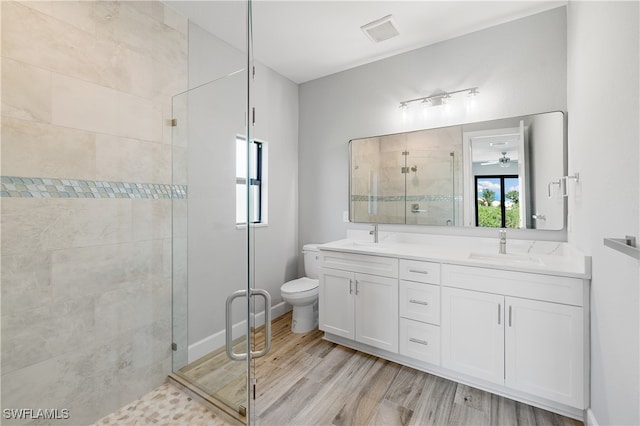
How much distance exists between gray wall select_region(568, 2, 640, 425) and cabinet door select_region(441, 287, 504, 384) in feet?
1.37

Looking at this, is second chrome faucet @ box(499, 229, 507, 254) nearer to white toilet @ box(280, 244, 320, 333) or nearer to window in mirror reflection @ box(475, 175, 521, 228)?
window in mirror reflection @ box(475, 175, 521, 228)

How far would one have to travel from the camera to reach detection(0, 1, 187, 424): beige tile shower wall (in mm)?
1260

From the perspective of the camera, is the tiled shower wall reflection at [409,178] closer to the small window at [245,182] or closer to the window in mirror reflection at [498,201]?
the window in mirror reflection at [498,201]

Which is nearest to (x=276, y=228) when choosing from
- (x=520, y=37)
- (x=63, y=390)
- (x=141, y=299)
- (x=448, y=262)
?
(x=141, y=299)

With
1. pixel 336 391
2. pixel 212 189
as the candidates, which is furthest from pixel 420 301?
pixel 212 189

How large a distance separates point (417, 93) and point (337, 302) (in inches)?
77.2

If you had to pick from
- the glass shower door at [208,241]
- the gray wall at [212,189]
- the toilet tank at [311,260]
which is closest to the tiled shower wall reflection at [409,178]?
the toilet tank at [311,260]

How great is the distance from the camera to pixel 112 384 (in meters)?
1.55

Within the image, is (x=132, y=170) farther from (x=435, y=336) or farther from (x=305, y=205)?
(x=435, y=336)

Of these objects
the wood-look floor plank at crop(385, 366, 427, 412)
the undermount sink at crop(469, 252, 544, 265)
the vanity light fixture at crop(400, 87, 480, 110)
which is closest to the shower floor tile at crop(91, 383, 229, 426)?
the wood-look floor plank at crop(385, 366, 427, 412)

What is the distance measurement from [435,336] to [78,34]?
2.67 metres

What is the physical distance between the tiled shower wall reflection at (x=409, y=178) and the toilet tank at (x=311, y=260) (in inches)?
20.6

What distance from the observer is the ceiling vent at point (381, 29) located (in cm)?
213

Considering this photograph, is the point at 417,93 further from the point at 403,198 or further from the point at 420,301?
the point at 420,301
